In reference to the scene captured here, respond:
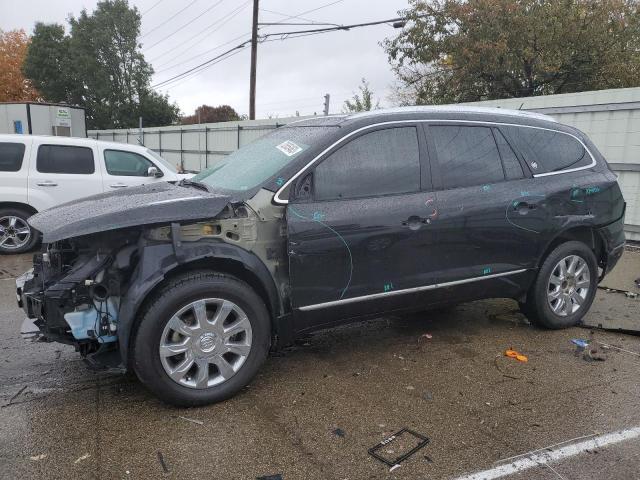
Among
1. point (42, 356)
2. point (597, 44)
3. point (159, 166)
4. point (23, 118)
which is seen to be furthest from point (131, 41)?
point (42, 356)

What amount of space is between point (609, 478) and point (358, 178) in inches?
89.5

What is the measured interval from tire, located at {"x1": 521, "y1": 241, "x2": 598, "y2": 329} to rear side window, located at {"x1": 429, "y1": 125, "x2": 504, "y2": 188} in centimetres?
97

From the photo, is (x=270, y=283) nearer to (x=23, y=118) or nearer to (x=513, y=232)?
(x=513, y=232)

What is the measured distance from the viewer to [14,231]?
7875mm

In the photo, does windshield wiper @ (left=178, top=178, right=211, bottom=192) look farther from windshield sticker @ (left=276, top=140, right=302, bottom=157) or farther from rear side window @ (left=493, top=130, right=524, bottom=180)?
rear side window @ (left=493, top=130, right=524, bottom=180)

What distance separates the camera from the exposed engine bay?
3059mm

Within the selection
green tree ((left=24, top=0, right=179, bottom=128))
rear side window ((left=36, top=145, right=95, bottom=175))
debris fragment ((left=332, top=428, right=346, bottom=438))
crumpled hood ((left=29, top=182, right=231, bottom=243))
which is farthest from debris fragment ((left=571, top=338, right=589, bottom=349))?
green tree ((left=24, top=0, right=179, bottom=128))

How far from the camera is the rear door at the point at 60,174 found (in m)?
7.90

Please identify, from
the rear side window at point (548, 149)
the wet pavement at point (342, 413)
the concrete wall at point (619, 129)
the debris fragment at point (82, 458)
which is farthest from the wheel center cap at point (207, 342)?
the concrete wall at point (619, 129)

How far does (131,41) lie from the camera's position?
45.5m

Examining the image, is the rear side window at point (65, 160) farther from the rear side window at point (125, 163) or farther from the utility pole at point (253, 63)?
the utility pole at point (253, 63)

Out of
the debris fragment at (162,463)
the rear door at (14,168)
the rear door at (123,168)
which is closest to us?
the debris fragment at (162,463)

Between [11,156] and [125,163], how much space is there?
1624 millimetres

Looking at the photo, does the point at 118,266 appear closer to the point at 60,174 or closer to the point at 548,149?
the point at 548,149
